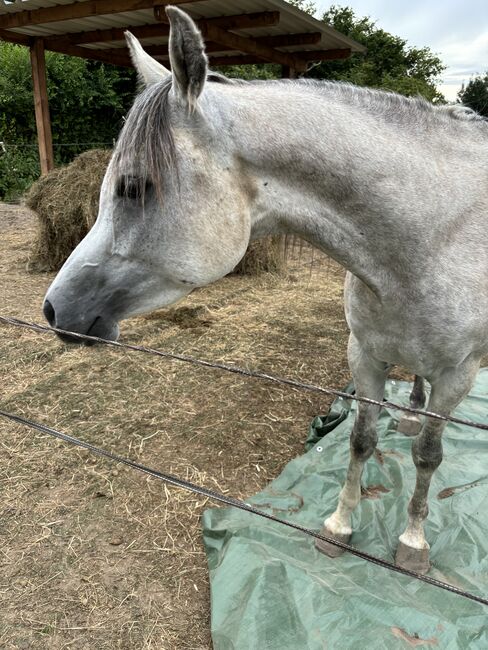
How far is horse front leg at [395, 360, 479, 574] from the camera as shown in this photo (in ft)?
6.01

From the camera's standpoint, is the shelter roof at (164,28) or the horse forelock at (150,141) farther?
the shelter roof at (164,28)

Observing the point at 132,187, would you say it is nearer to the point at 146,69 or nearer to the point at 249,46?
the point at 146,69

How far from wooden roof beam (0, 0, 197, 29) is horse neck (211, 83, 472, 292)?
455cm

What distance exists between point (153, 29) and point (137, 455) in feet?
19.3

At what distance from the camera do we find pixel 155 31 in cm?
621

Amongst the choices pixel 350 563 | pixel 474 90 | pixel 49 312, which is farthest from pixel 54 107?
pixel 474 90

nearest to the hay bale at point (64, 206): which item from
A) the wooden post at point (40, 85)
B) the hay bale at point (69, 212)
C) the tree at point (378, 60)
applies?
the hay bale at point (69, 212)

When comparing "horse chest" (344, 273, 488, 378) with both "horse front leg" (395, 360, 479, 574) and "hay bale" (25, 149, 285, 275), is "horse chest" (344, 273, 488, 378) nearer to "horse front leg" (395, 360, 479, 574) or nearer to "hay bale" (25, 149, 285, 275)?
"horse front leg" (395, 360, 479, 574)

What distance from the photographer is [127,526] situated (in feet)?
8.00

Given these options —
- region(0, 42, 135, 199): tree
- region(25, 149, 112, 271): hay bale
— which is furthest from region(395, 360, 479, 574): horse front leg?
region(0, 42, 135, 199): tree

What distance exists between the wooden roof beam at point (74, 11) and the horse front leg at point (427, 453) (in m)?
5.00

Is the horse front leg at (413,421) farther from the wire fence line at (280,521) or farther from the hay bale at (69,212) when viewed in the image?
the hay bale at (69,212)

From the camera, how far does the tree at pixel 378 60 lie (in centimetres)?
2000

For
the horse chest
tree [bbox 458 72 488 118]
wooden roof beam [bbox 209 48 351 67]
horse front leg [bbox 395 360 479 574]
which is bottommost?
horse front leg [bbox 395 360 479 574]
